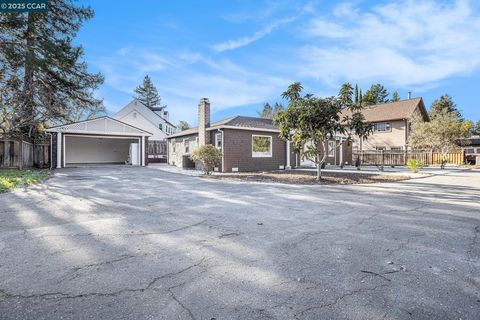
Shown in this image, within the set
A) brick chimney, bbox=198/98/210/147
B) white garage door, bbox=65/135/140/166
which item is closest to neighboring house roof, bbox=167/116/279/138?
brick chimney, bbox=198/98/210/147

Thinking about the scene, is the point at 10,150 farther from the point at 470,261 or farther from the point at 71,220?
the point at 470,261

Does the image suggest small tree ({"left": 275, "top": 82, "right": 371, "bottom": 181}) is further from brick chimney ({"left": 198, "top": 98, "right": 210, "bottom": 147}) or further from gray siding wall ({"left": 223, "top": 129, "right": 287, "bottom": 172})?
brick chimney ({"left": 198, "top": 98, "right": 210, "bottom": 147})

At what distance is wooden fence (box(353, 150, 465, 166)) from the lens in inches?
979

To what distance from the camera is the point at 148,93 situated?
60.8 m

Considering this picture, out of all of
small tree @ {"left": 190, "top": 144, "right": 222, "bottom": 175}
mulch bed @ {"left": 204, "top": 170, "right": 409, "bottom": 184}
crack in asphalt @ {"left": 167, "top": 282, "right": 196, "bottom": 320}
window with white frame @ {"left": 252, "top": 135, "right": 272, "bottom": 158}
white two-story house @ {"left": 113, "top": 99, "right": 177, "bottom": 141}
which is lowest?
crack in asphalt @ {"left": 167, "top": 282, "right": 196, "bottom": 320}

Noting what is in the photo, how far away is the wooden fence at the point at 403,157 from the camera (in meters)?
24.9

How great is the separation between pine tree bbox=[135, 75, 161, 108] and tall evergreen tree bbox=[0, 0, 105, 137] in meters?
43.9

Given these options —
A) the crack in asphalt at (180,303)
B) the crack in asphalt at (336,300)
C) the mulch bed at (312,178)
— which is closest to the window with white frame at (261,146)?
the mulch bed at (312,178)

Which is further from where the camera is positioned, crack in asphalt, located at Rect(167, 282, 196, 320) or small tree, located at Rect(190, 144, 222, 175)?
small tree, located at Rect(190, 144, 222, 175)

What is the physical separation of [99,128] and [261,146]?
12.5 metres

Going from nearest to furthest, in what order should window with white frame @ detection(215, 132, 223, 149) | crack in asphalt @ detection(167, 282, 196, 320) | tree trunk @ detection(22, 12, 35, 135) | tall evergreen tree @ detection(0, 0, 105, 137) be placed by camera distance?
crack in asphalt @ detection(167, 282, 196, 320)
tall evergreen tree @ detection(0, 0, 105, 137)
tree trunk @ detection(22, 12, 35, 135)
window with white frame @ detection(215, 132, 223, 149)

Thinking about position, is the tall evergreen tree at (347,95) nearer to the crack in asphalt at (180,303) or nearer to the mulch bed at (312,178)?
the mulch bed at (312,178)

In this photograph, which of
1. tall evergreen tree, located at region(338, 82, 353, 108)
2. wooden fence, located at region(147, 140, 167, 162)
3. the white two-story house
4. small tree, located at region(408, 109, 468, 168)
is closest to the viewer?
tall evergreen tree, located at region(338, 82, 353, 108)

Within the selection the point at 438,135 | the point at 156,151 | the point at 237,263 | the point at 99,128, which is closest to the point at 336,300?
the point at 237,263
